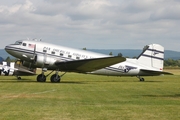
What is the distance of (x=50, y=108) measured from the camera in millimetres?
12969

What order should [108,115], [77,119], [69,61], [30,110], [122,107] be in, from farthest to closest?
[69,61] < [122,107] < [30,110] < [108,115] < [77,119]

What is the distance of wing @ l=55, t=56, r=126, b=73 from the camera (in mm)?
29002

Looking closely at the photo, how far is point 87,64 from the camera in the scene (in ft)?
99.5

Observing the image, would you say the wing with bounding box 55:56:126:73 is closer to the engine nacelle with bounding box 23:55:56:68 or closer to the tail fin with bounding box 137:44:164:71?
the engine nacelle with bounding box 23:55:56:68

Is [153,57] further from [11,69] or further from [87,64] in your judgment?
[11,69]

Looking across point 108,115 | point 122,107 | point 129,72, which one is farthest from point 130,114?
point 129,72

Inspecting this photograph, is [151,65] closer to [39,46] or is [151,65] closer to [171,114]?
[39,46]

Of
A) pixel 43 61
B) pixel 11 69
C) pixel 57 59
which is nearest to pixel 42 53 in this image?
pixel 43 61

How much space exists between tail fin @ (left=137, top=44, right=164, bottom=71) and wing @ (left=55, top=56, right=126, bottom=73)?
5863mm

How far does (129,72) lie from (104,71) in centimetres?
275

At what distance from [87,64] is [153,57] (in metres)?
8.24

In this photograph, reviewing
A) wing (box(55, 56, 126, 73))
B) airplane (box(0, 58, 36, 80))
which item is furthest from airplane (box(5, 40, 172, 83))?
airplane (box(0, 58, 36, 80))

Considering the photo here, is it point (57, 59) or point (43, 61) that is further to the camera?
point (57, 59)

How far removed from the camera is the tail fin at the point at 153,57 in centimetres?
3534
